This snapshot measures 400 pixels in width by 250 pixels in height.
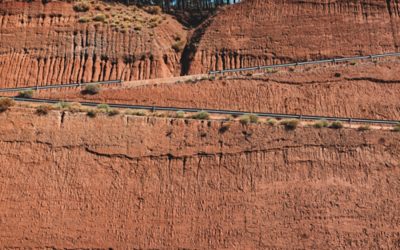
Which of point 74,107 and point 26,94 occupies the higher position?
point 26,94

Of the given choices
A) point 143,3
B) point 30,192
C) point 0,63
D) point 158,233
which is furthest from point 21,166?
point 143,3

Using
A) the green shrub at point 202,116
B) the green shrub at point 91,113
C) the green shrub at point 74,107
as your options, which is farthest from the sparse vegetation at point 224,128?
the green shrub at point 74,107

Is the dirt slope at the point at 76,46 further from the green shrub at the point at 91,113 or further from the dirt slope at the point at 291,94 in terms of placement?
the green shrub at the point at 91,113

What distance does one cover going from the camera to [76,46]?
37.3 m

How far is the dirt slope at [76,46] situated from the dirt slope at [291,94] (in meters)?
4.50

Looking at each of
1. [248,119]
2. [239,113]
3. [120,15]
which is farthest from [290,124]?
[120,15]

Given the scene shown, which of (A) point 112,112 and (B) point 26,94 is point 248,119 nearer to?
(A) point 112,112

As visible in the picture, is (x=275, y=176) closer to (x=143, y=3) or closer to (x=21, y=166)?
(x=21, y=166)

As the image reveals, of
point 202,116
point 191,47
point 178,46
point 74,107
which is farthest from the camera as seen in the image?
point 178,46

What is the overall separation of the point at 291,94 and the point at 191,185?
7.28m

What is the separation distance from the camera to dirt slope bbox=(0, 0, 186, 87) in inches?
1435

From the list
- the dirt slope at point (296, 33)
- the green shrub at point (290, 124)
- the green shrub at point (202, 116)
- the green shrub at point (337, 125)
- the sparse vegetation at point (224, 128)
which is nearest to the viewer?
the green shrub at point (337, 125)

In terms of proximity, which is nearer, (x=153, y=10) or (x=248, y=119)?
(x=248, y=119)

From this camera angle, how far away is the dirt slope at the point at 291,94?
30672 mm
